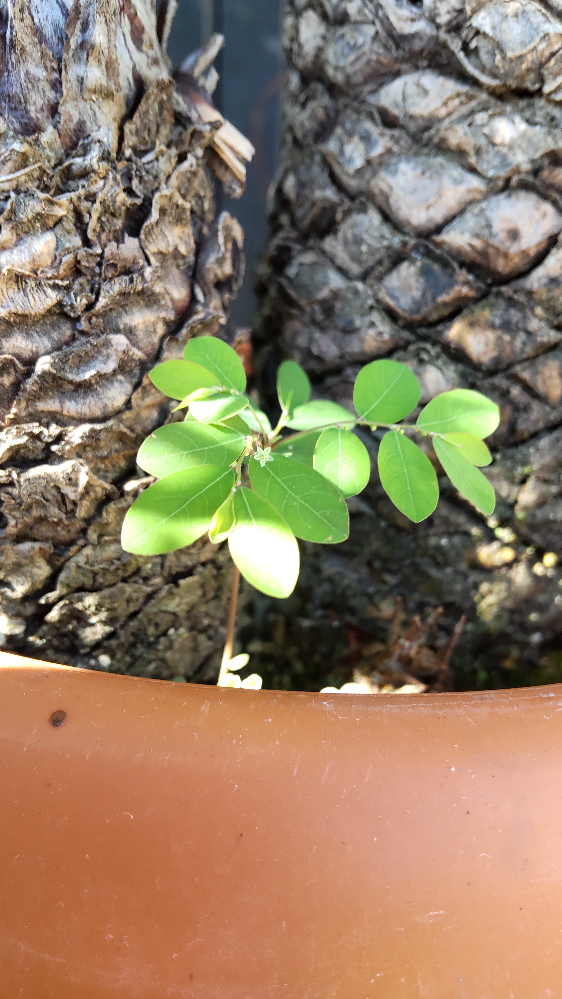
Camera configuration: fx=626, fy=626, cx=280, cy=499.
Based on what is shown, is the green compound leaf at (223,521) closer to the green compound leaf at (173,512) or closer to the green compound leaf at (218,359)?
the green compound leaf at (173,512)

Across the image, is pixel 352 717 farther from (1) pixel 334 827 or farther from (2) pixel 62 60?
(2) pixel 62 60

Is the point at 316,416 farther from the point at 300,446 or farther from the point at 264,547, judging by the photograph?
the point at 264,547

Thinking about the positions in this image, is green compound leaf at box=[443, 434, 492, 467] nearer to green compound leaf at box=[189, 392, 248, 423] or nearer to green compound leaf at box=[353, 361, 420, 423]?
green compound leaf at box=[353, 361, 420, 423]

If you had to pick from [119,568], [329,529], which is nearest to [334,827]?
[329,529]

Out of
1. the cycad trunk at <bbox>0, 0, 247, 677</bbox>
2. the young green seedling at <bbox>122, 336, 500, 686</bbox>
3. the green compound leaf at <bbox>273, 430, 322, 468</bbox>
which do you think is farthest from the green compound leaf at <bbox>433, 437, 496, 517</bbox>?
the cycad trunk at <bbox>0, 0, 247, 677</bbox>

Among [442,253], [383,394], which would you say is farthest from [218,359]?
[442,253]

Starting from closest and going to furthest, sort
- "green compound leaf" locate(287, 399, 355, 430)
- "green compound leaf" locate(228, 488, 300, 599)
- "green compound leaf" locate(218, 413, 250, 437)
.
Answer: "green compound leaf" locate(228, 488, 300, 599) < "green compound leaf" locate(218, 413, 250, 437) < "green compound leaf" locate(287, 399, 355, 430)
